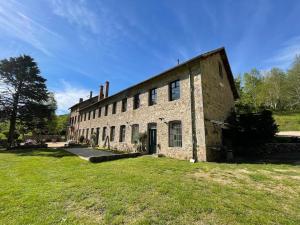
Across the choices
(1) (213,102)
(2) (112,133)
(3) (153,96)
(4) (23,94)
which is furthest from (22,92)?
(1) (213,102)

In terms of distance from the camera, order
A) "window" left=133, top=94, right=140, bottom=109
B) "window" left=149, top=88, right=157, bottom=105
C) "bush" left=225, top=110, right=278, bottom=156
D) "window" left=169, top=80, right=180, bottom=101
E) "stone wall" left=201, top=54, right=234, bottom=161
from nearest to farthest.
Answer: "stone wall" left=201, top=54, right=234, bottom=161 → "bush" left=225, top=110, right=278, bottom=156 → "window" left=169, top=80, right=180, bottom=101 → "window" left=149, top=88, right=157, bottom=105 → "window" left=133, top=94, right=140, bottom=109

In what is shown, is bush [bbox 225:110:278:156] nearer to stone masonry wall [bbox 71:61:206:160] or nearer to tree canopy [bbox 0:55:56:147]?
stone masonry wall [bbox 71:61:206:160]

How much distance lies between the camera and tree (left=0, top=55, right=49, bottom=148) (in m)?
22.6

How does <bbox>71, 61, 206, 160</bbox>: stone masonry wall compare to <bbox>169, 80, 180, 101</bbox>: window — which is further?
<bbox>169, 80, 180, 101</bbox>: window

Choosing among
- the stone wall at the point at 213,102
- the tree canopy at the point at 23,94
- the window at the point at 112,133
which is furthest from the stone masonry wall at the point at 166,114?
the tree canopy at the point at 23,94

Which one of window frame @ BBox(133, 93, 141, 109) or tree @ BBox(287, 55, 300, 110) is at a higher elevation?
tree @ BBox(287, 55, 300, 110)

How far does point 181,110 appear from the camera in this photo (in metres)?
11.3

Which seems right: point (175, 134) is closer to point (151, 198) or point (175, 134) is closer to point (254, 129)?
point (254, 129)

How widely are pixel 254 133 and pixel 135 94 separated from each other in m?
9.70

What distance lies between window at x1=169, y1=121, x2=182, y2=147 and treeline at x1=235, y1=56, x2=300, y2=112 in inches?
942

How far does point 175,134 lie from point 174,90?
10.2ft

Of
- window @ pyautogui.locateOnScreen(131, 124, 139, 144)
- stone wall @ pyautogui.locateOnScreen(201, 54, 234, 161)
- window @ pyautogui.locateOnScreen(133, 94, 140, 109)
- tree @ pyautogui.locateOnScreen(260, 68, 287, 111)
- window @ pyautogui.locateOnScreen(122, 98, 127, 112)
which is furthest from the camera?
tree @ pyautogui.locateOnScreen(260, 68, 287, 111)

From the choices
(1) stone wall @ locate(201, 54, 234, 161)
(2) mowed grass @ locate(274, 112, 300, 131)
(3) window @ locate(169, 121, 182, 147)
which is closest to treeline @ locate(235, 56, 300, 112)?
(2) mowed grass @ locate(274, 112, 300, 131)

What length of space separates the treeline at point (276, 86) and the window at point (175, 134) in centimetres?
2392
